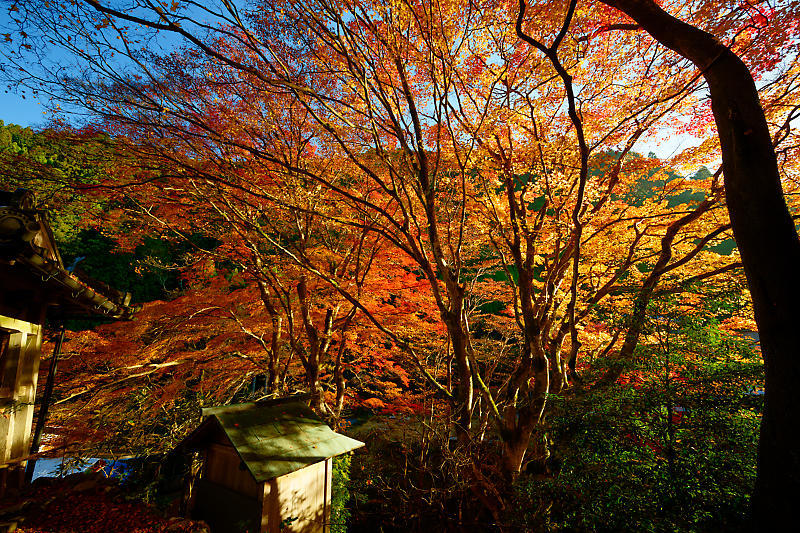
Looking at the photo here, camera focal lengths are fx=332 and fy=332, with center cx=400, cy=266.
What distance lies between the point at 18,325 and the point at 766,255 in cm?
762

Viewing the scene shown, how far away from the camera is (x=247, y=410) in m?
5.79

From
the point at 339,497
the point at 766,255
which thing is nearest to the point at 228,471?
the point at 339,497

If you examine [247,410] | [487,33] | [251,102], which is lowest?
[247,410]

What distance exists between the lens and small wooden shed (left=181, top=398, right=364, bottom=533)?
197 inches

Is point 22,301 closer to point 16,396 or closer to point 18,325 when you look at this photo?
point 18,325

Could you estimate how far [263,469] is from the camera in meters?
4.82

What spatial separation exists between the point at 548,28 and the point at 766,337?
4.36 metres

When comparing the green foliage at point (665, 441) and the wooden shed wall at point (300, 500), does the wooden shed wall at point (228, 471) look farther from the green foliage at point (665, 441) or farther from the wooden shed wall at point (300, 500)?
the green foliage at point (665, 441)

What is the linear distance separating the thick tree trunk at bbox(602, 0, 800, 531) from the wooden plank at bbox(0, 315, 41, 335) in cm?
734

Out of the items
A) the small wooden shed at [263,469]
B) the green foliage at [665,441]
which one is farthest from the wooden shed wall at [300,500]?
the green foliage at [665,441]

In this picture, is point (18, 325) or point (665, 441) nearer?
point (665, 441)

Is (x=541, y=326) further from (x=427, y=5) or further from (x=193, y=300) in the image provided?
(x=193, y=300)

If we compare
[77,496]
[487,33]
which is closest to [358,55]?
[487,33]

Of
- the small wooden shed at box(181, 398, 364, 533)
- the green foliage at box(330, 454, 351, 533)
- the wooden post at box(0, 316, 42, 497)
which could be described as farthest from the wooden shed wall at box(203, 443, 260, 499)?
the green foliage at box(330, 454, 351, 533)
